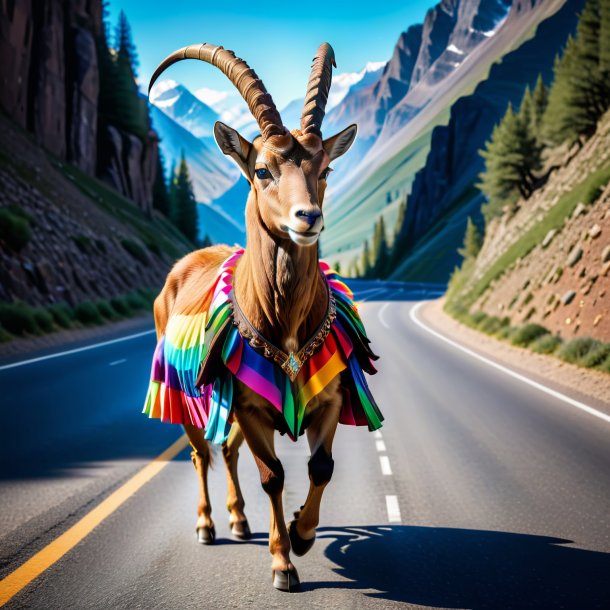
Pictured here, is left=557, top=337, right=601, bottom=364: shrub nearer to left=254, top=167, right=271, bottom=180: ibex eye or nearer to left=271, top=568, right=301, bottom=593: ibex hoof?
left=271, top=568, right=301, bottom=593: ibex hoof

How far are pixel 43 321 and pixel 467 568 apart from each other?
750 inches

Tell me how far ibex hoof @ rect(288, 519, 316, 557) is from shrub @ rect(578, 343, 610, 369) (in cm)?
1109

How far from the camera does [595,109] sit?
1457 inches

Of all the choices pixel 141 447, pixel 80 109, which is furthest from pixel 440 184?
pixel 141 447

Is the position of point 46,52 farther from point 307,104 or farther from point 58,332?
point 307,104

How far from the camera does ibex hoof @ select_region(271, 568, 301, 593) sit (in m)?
4.05

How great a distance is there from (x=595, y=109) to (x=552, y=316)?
74.9ft

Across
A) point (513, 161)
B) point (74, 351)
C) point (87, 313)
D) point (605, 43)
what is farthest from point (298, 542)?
point (513, 161)

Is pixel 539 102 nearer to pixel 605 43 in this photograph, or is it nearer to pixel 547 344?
pixel 605 43

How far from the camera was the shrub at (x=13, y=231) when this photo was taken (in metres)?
23.0

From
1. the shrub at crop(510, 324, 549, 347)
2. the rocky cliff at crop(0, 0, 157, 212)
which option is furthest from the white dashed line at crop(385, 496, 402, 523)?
the rocky cliff at crop(0, 0, 157, 212)

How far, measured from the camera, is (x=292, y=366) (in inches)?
163

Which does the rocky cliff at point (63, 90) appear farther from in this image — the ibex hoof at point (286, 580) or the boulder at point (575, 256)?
the ibex hoof at point (286, 580)

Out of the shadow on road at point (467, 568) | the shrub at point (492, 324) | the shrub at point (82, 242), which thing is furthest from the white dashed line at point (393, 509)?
the shrub at point (82, 242)
